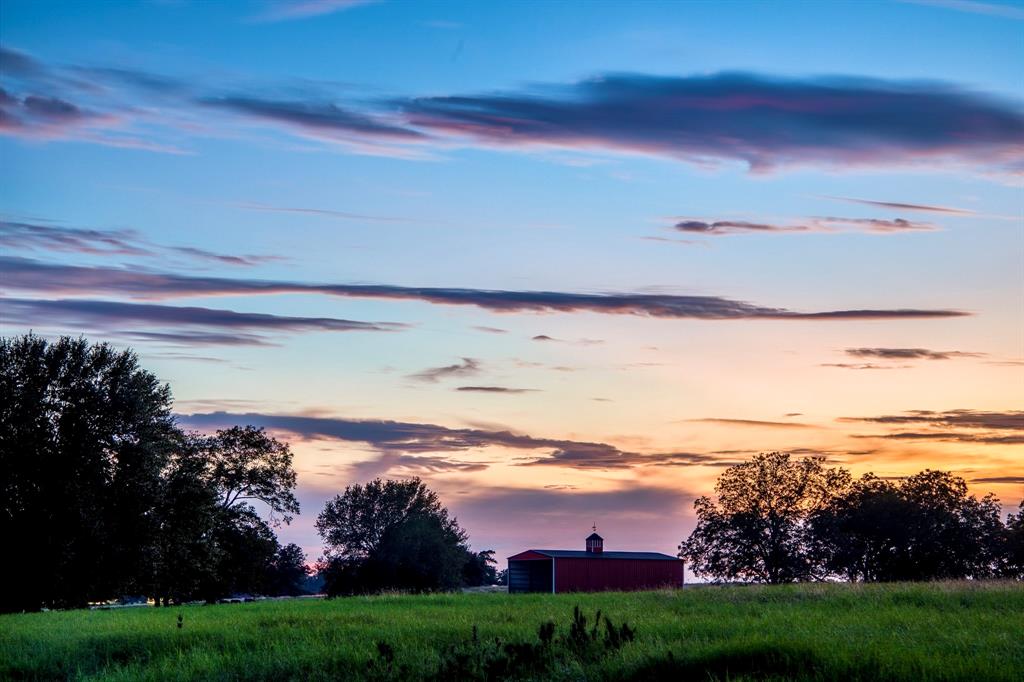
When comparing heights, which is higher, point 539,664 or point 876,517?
point 876,517

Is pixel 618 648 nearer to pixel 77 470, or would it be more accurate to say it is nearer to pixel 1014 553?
pixel 77 470

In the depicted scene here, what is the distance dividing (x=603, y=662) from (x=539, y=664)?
1.40 m

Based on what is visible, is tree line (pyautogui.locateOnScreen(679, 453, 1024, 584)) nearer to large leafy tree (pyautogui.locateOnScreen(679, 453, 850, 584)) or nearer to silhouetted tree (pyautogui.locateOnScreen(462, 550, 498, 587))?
large leafy tree (pyautogui.locateOnScreen(679, 453, 850, 584))

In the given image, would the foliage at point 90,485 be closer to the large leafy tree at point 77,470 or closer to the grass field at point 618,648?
the large leafy tree at point 77,470

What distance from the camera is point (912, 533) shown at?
269 ft

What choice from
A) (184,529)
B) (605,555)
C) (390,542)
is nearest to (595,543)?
(605,555)

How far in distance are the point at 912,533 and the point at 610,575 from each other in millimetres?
23598

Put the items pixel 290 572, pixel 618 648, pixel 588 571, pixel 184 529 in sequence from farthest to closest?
1. pixel 290 572
2. pixel 588 571
3. pixel 184 529
4. pixel 618 648

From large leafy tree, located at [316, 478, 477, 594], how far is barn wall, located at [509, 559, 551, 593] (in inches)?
511

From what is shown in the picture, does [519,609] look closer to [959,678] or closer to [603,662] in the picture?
[603,662]

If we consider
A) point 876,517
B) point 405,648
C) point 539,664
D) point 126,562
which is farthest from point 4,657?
point 876,517

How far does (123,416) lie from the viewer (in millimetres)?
53250

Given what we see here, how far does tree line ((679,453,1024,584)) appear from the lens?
81.7 m

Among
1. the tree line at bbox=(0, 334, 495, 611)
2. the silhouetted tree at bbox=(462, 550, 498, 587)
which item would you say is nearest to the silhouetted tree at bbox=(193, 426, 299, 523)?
the tree line at bbox=(0, 334, 495, 611)
